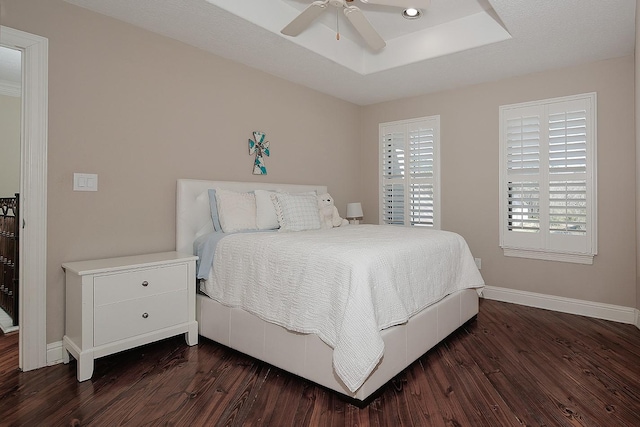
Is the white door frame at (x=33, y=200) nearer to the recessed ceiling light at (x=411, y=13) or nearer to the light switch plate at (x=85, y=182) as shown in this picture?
the light switch plate at (x=85, y=182)

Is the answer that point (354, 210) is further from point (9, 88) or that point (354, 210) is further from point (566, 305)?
point (9, 88)

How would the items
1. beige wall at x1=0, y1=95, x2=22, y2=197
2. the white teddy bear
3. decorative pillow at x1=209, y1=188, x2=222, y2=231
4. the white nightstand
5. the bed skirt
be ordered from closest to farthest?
the bed skirt, the white nightstand, decorative pillow at x1=209, y1=188, x2=222, y2=231, the white teddy bear, beige wall at x1=0, y1=95, x2=22, y2=197

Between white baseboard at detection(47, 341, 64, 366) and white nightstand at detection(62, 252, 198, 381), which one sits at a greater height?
white nightstand at detection(62, 252, 198, 381)

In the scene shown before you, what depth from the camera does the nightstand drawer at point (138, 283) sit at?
229 cm

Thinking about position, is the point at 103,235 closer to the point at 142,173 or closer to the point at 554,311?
the point at 142,173

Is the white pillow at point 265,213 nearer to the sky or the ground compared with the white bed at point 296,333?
nearer to the sky

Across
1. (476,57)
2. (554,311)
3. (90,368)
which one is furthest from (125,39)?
(554,311)

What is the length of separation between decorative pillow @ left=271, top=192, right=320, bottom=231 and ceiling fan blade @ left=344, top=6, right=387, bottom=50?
1.40m

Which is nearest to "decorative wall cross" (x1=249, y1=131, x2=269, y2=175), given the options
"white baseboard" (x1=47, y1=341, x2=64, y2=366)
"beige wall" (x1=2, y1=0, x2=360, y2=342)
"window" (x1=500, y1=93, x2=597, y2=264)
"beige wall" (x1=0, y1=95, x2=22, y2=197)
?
"beige wall" (x1=2, y1=0, x2=360, y2=342)

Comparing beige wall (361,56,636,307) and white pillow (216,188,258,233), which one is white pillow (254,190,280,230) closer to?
white pillow (216,188,258,233)

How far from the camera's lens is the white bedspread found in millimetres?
1885

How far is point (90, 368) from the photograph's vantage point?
7.39ft

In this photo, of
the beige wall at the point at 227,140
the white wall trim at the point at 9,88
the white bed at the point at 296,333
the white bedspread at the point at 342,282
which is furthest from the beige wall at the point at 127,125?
the white wall trim at the point at 9,88

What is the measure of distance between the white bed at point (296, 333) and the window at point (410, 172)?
5.05 ft
